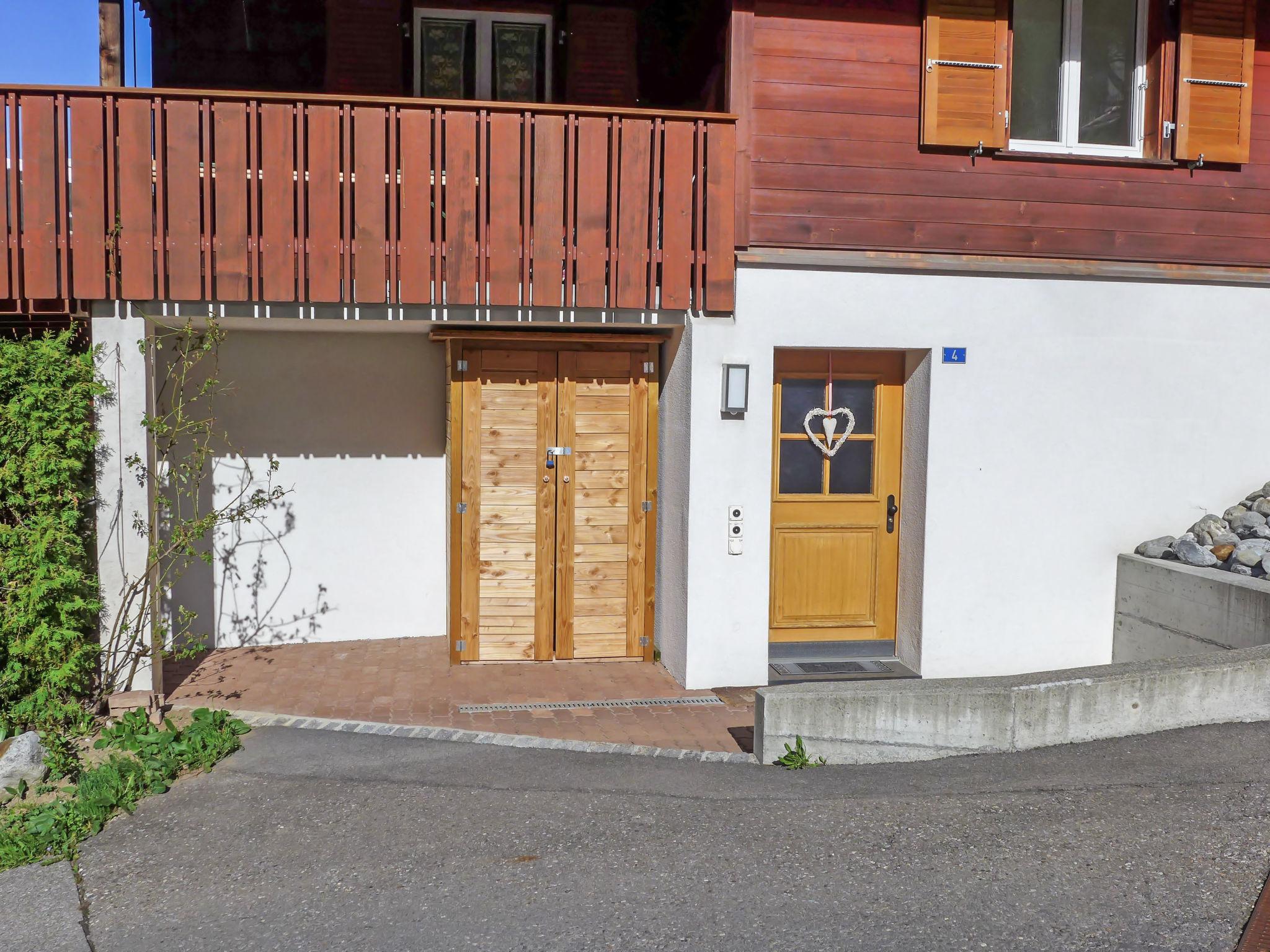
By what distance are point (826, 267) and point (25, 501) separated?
504 centimetres

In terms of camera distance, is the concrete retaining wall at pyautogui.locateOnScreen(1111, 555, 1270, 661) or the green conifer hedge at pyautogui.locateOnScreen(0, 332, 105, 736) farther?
the concrete retaining wall at pyautogui.locateOnScreen(1111, 555, 1270, 661)

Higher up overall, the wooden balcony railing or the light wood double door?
the wooden balcony railing

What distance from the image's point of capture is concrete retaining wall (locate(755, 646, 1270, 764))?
579 cm

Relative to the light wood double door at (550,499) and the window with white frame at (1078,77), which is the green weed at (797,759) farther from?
the window with white frame at (1078,77)

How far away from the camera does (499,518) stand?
8.06 metres

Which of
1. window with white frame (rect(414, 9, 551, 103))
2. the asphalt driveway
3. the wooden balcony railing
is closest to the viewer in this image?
the asphalt driveway

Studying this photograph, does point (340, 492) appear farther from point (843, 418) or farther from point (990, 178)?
point (990, 178)

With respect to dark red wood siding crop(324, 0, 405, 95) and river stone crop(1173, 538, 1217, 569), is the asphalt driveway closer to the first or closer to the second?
river stone crop(1173, 538, 1217, 569)

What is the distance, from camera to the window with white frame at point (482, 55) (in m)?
9.15

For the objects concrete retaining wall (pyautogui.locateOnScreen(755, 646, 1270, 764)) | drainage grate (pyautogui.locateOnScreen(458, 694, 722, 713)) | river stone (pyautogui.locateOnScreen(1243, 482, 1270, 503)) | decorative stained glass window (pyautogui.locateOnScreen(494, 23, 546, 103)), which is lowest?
drainage grate (pyautogui.locateOnScreen(458, 694, 722, 713))

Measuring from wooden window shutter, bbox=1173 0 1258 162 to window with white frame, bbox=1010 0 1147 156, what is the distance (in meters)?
0.28

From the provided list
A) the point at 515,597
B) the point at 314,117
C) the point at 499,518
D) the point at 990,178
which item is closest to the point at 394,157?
the point at 314,117

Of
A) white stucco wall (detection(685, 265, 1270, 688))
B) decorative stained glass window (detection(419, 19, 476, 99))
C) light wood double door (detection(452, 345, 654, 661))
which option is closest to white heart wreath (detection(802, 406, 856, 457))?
white stucco wall (detection(685, 265, 1270, 688))

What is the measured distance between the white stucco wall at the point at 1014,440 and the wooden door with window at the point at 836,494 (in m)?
0.33
